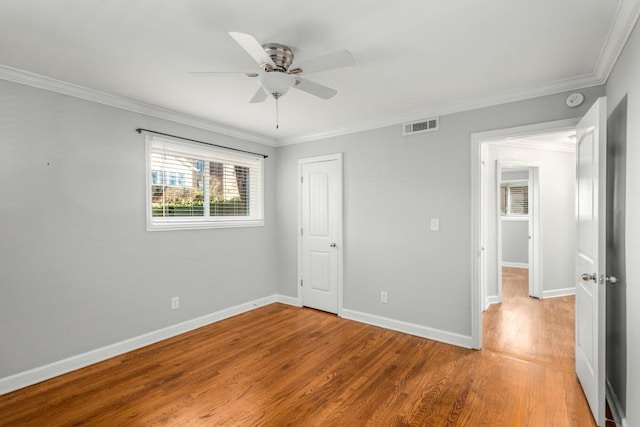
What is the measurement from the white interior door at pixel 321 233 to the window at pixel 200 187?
0.72 m

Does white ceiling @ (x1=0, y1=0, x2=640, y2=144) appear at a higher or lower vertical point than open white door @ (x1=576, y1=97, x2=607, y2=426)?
higher

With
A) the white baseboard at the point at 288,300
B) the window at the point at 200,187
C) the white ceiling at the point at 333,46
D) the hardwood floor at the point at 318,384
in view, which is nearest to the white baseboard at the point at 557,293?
the hardwood floor at the point at 318,384

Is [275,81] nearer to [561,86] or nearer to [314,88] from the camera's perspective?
[314,88]

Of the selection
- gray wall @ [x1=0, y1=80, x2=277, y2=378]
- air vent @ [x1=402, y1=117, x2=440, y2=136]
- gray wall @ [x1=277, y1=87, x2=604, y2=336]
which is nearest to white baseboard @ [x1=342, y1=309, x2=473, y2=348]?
gray wall @ [x1=277, y1=87, x2=604, y2=336]

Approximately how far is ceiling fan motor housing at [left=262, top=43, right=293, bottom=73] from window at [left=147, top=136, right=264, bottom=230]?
6.31 ft

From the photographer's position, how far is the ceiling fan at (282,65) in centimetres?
172

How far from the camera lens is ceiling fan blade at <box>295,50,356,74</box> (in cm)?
174

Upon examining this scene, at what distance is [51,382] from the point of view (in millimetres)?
2510

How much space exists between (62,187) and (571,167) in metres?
6.79

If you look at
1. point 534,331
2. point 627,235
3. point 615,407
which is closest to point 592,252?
point 627,235

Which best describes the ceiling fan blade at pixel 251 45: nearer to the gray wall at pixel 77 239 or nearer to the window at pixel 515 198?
the gray wall at pixel 77 239

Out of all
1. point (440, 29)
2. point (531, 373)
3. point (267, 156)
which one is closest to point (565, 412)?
point (531, 373)

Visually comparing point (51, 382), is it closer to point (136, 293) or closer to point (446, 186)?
point (136, 293)

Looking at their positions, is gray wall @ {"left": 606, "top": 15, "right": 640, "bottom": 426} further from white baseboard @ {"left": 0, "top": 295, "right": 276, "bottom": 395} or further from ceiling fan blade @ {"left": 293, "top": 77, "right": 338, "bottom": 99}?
white baseboard @ {"left": 0, "top": 295, "right": 276, "bottom": 395}
